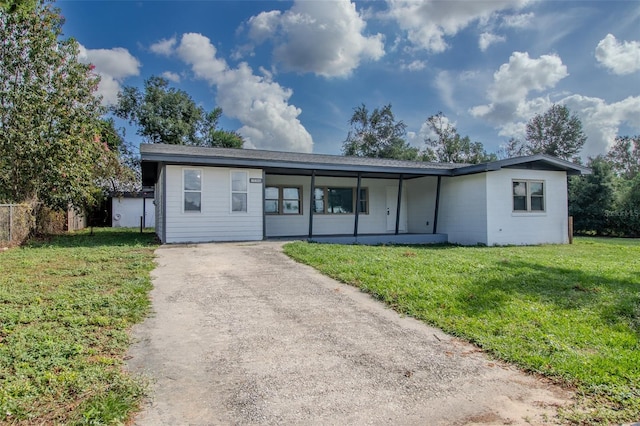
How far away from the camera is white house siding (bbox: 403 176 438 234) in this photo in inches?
616

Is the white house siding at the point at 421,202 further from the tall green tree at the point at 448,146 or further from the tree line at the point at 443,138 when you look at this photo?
the tall green tree at the point at 448,146

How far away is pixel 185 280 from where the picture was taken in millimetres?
6328

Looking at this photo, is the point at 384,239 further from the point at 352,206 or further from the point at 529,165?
the point at 529,165

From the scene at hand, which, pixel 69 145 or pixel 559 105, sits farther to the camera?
pixel 559 105

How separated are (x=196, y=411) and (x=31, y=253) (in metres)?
9.07

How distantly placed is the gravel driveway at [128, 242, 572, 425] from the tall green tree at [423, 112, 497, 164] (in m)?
35.5

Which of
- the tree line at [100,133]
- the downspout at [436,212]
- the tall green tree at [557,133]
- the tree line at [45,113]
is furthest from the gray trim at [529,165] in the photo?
the tall green tree at [557,133]

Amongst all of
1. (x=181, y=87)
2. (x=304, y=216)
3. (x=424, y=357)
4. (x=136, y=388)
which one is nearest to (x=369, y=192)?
(x=304, y=216)

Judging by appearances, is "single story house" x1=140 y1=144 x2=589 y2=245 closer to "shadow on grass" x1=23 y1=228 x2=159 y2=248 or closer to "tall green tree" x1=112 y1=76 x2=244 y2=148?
"shadow on grass" x1=23 y1=228 x2=159 y2=248

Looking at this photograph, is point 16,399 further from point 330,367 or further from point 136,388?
point 330,367

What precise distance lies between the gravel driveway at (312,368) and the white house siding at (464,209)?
933cm

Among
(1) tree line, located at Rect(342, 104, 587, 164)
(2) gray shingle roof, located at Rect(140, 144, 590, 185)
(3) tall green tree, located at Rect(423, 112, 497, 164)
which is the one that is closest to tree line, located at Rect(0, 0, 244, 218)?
(2) gray shingle roof, located at Rect(140, 144, 590, 185)

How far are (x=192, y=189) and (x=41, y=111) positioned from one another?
20.8 ft

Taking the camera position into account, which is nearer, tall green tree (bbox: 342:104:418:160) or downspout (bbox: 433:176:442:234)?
downspout (bbox: 433:176:442:234)
